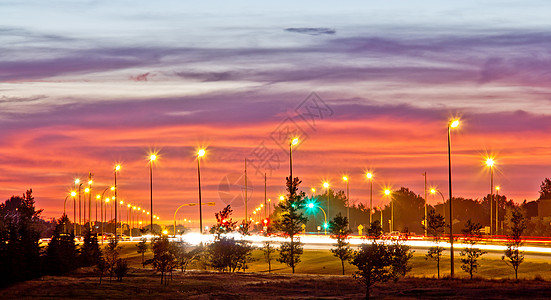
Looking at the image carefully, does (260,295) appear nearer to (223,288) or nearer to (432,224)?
(223,288)

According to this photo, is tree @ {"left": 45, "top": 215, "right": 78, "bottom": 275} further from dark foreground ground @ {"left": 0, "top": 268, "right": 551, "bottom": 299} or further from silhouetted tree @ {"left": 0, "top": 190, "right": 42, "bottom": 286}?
dark foreground ground @ {"left": 0, "top": 268, "right": 551, "bottom": 299}

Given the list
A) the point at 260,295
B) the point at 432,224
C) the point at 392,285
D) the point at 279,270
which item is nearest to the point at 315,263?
the point at 279,270

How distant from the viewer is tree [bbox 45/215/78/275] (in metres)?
53.7

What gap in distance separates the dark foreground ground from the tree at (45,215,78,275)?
4.81 metres

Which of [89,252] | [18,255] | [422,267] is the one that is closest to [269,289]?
[18,255]

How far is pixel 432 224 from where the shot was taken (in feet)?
177

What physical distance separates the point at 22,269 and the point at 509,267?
3443 cm

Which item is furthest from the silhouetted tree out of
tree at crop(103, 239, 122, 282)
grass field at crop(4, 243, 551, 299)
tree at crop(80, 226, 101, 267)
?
tree at crop(80, 226, 101, 267)

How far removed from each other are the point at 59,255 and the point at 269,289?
19855 millimetres

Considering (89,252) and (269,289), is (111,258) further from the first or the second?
(269,289)

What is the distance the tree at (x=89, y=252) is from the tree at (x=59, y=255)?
4469mm

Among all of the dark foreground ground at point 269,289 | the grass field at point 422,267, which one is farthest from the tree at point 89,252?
the dark foreground ground at point 269,289

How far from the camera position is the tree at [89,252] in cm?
6531

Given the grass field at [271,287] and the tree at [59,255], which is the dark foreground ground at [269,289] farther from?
the tree at [59,255]
